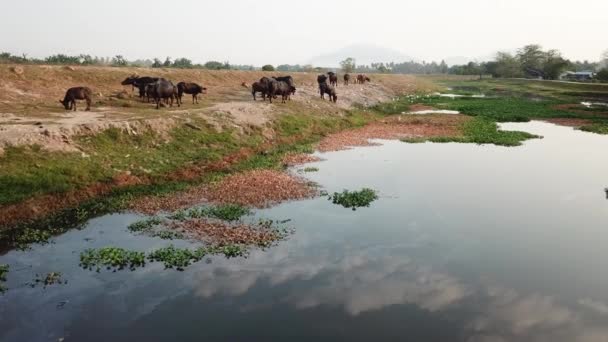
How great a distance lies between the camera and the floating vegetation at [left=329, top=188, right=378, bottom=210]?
1914 cm

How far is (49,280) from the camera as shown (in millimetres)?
12227

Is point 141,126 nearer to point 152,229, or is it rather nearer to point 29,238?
point 152,229

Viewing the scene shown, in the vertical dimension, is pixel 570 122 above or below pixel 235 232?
above

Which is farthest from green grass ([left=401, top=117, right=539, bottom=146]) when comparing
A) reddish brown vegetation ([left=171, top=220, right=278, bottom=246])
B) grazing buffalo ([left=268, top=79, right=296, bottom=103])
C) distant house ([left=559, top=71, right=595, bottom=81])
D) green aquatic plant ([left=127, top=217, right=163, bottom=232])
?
distant house ([left=559, top=71, right=595, bottom=81])

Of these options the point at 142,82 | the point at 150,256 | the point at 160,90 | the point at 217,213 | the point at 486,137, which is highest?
the point at 142,82

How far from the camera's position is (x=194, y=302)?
444 inches

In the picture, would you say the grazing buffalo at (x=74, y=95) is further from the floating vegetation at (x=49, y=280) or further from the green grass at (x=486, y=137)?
the green grass at (x=486, y=137)

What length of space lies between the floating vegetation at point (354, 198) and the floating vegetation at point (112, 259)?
28.8 feet

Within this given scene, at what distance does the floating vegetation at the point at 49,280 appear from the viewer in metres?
12.1

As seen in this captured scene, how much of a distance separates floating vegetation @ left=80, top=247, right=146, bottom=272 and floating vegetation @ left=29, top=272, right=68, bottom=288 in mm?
833

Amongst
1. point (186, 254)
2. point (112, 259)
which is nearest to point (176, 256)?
point (186, 254)

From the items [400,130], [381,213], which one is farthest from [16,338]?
[400,130]

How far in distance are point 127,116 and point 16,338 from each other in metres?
19.1

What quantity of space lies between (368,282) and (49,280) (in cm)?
882
